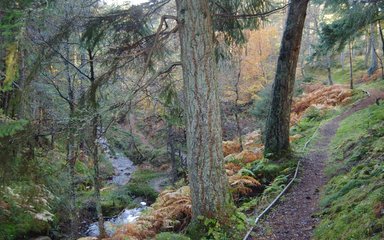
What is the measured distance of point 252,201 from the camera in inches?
286

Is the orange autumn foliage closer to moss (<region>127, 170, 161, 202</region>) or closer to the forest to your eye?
the forest

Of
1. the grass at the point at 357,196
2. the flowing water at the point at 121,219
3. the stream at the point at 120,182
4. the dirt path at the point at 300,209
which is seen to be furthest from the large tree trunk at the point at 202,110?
the flowing water at the point at 121,219

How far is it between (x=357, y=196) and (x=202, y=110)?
8.33ft

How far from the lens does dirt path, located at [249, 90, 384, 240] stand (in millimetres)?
5539

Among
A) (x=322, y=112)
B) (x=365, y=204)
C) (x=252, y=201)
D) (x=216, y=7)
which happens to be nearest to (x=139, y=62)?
(x=216, y=7)

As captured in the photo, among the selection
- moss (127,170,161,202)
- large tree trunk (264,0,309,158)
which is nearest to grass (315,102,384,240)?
large tree trunk (264,0,309,158)

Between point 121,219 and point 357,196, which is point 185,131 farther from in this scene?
point 121,219

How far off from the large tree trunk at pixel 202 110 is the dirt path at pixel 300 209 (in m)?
0.96

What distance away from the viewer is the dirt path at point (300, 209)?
5.54 meters

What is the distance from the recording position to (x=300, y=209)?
6434mm

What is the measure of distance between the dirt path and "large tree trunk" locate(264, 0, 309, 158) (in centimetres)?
87

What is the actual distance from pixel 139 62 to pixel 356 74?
97.3ft

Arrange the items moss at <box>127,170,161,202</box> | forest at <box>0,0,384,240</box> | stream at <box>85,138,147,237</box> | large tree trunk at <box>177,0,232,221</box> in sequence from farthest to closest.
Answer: moss at <box>127,170,161,202</box>, stream at <box>85,138,147,237</box>, large tree trunk at <box>177,0,232,221</box>, forest at <box>0,0,384,240</box>

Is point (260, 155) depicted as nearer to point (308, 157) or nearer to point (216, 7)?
point (308, 157)
